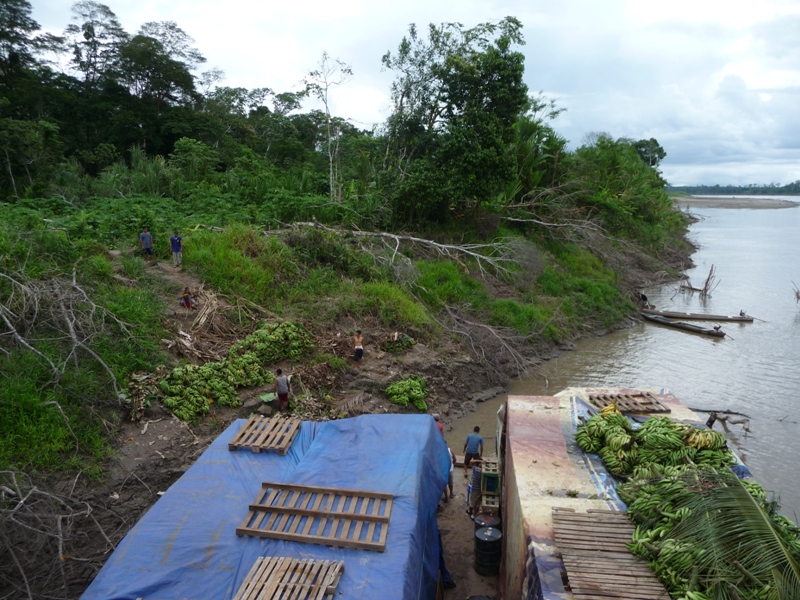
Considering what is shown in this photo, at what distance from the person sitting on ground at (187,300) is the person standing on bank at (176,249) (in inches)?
51.8

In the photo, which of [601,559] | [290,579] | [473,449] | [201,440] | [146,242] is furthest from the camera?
[146,242]

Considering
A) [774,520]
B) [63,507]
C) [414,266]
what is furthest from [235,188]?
[774,520]

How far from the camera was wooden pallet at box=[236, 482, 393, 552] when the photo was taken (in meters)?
4.71

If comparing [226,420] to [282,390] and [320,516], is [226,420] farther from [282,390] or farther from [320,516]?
[320,516]

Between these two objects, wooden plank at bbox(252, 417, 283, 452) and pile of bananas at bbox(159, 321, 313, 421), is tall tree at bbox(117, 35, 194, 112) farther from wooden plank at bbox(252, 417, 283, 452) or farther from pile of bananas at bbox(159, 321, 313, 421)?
wooden plank at bbox(252, 417, 283, 452)

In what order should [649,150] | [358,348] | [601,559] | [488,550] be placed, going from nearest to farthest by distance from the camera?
[601,559] < [488,550] < [358,348] < [649,150]

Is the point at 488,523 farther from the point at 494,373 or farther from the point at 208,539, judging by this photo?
the point at 494,373

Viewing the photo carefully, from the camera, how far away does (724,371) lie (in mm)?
14891

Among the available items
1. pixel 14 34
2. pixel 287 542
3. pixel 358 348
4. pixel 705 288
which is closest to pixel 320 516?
pixel 287 542

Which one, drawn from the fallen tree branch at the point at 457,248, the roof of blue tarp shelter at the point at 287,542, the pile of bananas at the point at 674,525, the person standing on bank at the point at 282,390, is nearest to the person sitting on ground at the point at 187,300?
the person standing on bank at the point at 282,390

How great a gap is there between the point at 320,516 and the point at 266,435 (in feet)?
5.65

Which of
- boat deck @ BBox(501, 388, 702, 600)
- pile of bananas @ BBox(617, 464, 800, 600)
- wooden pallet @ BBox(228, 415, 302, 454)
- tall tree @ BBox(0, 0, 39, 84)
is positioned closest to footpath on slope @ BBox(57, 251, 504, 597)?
boat deck @ BBox(501, 388, 702, 600)

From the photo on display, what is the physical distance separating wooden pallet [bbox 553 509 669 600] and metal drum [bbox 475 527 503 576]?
180 cm

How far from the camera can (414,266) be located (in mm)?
15352
